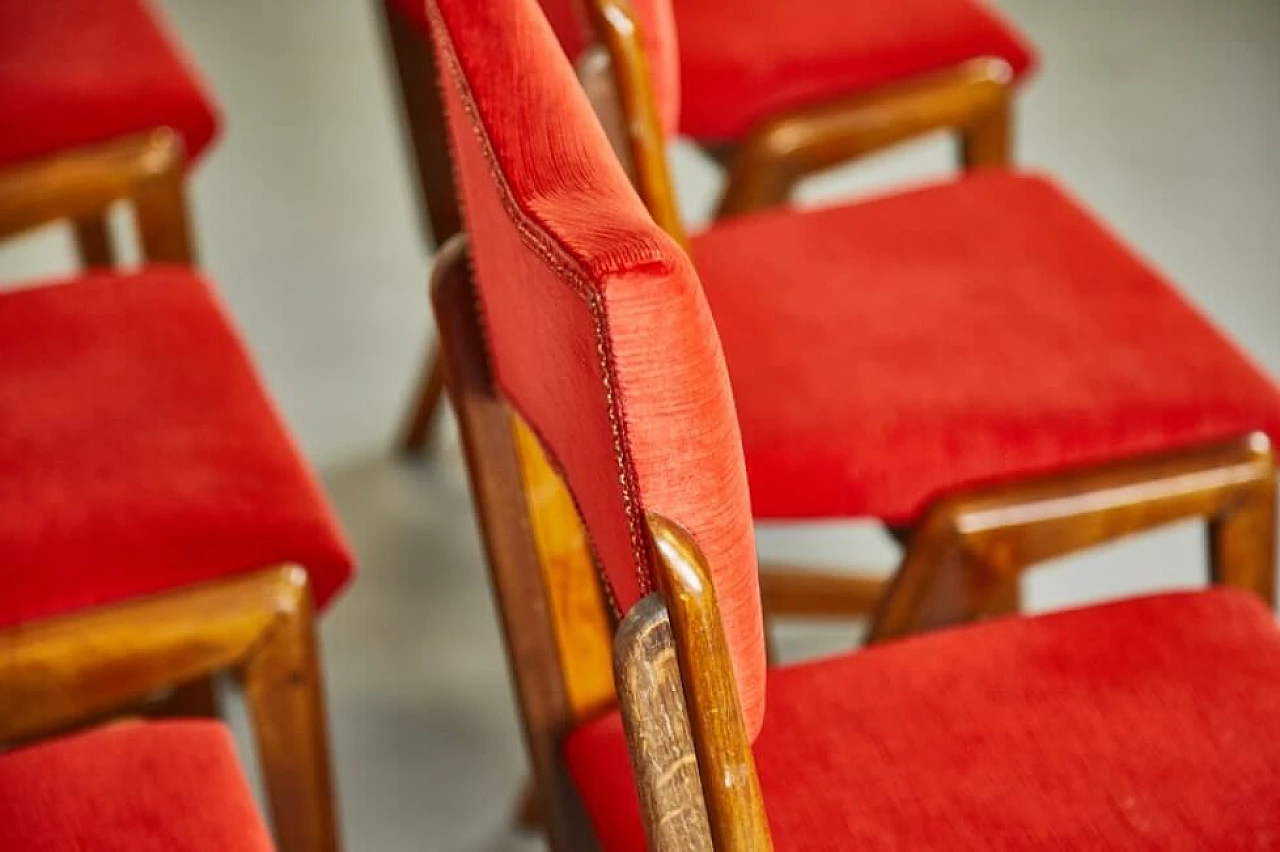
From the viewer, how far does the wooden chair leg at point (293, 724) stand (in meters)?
1.04

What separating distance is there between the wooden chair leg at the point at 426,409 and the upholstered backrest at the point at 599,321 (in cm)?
97

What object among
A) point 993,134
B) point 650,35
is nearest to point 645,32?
point 650,35

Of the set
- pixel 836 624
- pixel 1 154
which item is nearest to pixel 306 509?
pixel 1 154

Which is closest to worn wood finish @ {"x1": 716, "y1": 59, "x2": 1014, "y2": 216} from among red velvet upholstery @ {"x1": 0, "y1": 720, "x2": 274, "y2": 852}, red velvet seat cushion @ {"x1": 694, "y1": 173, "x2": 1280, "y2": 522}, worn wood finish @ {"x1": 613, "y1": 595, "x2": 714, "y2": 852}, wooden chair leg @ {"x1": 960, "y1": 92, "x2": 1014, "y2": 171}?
wooden chair leg @ {"x1": 960, "y1": 92, "x2": 1014, "y2": 171}

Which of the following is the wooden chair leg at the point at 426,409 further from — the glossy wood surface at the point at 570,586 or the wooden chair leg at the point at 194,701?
the glossy wood surface at the point at 570,586

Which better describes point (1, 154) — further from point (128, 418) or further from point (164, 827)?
point (164, 827)

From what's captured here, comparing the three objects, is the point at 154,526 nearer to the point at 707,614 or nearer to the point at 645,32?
the point at 645,32

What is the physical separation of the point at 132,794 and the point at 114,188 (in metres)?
0.67

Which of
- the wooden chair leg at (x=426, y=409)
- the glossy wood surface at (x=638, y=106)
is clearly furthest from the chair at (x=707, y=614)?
the wooden chair leg at (x=426, y=409)

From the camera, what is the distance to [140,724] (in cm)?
94

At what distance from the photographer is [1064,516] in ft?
3.56

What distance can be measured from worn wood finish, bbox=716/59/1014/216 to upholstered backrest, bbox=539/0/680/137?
357mm

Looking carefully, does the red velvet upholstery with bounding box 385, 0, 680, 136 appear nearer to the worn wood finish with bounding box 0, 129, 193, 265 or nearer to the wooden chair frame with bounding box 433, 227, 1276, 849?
the wooden chair frame with bounding box 433, 227, 1276, 849

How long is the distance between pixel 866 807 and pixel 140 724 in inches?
14.6
